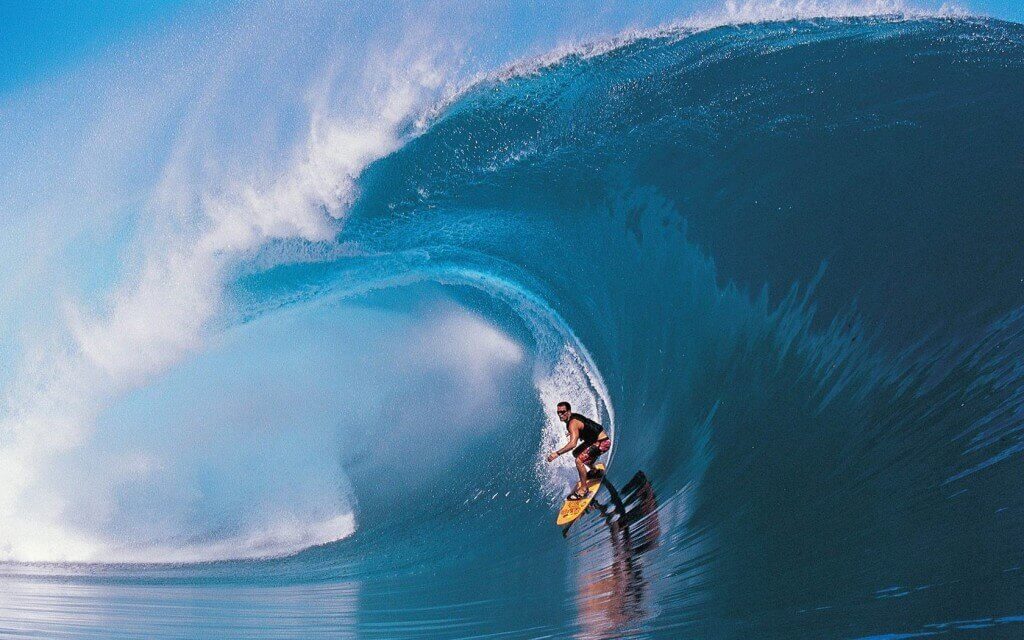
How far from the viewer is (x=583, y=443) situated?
5.79 m

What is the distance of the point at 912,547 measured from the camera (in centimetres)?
410

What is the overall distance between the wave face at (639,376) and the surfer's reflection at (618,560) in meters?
0.03

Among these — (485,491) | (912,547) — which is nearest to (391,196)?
(485,491)

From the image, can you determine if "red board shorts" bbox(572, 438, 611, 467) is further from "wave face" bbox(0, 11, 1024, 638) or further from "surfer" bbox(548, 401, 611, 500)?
"wave face" bbox(0, 11, 1024, 638)

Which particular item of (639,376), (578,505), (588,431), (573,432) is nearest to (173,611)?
(578,505)

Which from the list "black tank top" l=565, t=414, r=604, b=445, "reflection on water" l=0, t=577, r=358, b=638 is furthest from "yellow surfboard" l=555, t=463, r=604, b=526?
"reflection on water" l=0, t=577, r=358, b=638

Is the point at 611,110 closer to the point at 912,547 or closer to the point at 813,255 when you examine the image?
the point at 813,255

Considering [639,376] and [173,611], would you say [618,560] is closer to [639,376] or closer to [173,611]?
[639,376]

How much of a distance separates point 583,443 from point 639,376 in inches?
52.2

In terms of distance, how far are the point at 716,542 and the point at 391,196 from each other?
5.11m

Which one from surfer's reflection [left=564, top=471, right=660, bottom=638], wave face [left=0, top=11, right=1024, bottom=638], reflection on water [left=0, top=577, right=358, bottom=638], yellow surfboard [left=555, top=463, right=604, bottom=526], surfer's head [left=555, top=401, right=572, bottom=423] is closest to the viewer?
surfer's reflection [left=564, top=471, right=660, bottom=638]

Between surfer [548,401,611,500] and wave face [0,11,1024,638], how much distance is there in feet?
0.94

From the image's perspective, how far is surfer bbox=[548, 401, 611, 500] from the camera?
18.4 ft

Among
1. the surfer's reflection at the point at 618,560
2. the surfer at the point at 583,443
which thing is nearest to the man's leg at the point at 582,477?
the surfer at the point at 583,443
